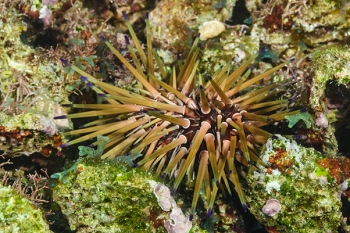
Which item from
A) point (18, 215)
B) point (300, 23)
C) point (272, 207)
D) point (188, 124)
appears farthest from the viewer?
point (300, 23)

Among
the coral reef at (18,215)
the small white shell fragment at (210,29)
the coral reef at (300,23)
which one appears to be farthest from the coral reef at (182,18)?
the coral reef at (18,215)

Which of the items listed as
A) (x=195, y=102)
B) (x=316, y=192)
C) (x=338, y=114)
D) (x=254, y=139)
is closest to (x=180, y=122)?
(x=195, y=102)

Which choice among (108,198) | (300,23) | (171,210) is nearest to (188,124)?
(171,210)

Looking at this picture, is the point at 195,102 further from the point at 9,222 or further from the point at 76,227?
the point at 9,222

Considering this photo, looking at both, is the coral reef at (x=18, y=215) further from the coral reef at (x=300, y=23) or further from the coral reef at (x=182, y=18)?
the coral reef at (x=300, y=23)

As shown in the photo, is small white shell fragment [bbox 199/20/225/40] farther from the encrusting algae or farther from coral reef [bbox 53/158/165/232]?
coral reef [bbox 53/158/165/232]

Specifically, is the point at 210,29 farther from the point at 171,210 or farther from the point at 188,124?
the point at 171,210
